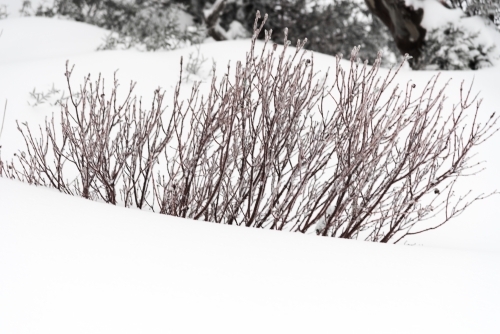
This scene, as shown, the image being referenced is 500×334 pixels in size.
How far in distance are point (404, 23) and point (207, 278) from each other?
19.6 feet

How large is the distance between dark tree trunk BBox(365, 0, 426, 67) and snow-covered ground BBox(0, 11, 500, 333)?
16.4 ft

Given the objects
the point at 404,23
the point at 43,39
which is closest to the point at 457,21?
the point at 404,23

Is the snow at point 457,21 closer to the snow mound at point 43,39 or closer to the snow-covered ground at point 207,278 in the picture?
the snow mound at point 43,39

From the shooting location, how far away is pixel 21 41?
20.4 feet

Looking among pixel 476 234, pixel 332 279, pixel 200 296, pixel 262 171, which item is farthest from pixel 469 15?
pixel 200 296

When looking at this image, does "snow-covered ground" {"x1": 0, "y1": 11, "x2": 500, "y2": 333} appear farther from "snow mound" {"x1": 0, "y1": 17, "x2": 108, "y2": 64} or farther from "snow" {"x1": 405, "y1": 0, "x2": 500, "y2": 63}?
"snow" {"x1": 405, "y1": 0, "x2": 500, "y2": 63}

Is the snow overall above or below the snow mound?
above

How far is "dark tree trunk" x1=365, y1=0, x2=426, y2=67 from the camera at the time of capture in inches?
260

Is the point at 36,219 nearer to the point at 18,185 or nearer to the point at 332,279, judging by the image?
the point at 18,185

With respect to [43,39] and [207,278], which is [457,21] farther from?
[207,278]

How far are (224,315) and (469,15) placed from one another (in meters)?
6.25

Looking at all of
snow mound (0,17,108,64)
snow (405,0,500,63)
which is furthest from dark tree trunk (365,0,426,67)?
snow mound (0,17,108,64)

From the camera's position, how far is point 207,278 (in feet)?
5.46

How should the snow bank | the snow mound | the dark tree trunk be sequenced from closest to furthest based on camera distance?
the snow bank, the snow mound, the dark tree trunk
